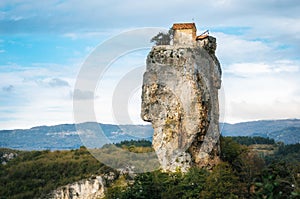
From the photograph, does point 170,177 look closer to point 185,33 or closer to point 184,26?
point 185,33

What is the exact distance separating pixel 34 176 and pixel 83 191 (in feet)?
45.1

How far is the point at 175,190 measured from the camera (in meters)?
40.8

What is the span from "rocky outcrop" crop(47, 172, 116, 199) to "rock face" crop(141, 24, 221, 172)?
1360 centimetres

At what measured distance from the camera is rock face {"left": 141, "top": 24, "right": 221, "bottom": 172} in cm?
4450

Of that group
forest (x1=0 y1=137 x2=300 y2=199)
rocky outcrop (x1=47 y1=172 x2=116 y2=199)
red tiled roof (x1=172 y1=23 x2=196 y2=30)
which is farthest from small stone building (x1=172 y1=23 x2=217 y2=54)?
rocky outcrop (x1=47 y1=172 x2=116 y2=199)

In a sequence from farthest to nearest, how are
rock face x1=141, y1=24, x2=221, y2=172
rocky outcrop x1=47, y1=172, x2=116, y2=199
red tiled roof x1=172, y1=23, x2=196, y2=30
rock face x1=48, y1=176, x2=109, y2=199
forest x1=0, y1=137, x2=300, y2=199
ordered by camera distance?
rock face x1=48, y1=176, x2=109, y2=199 → rocky outcrop x1=47, y1=172, x2=116, y2=199 → red tiled roof x1=172, y1=23, x2=196, y2=30 → rock face x1=141, y1=24, x2=221, y2=172 → forest x1=0, y1=137, x2=300, y2=199

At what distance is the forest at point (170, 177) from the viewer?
84.9ft

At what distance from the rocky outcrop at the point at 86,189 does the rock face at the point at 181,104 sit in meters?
13.6

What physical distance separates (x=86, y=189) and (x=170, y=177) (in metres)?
18.8

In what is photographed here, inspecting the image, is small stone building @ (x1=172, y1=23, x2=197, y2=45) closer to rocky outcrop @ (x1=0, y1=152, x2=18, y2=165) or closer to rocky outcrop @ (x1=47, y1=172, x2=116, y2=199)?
rocky outcrop @ (x1=47, y1=172, x2=116, y2=199)

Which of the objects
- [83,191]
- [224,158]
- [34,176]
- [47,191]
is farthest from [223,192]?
[34,176]

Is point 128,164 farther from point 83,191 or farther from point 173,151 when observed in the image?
point 173,151

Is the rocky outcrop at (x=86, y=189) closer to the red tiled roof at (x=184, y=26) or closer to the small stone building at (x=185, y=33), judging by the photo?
the small stone building at (x=185, y=33)

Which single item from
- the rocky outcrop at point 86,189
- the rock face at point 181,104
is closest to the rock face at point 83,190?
the rocky outcrop at point 86,189
